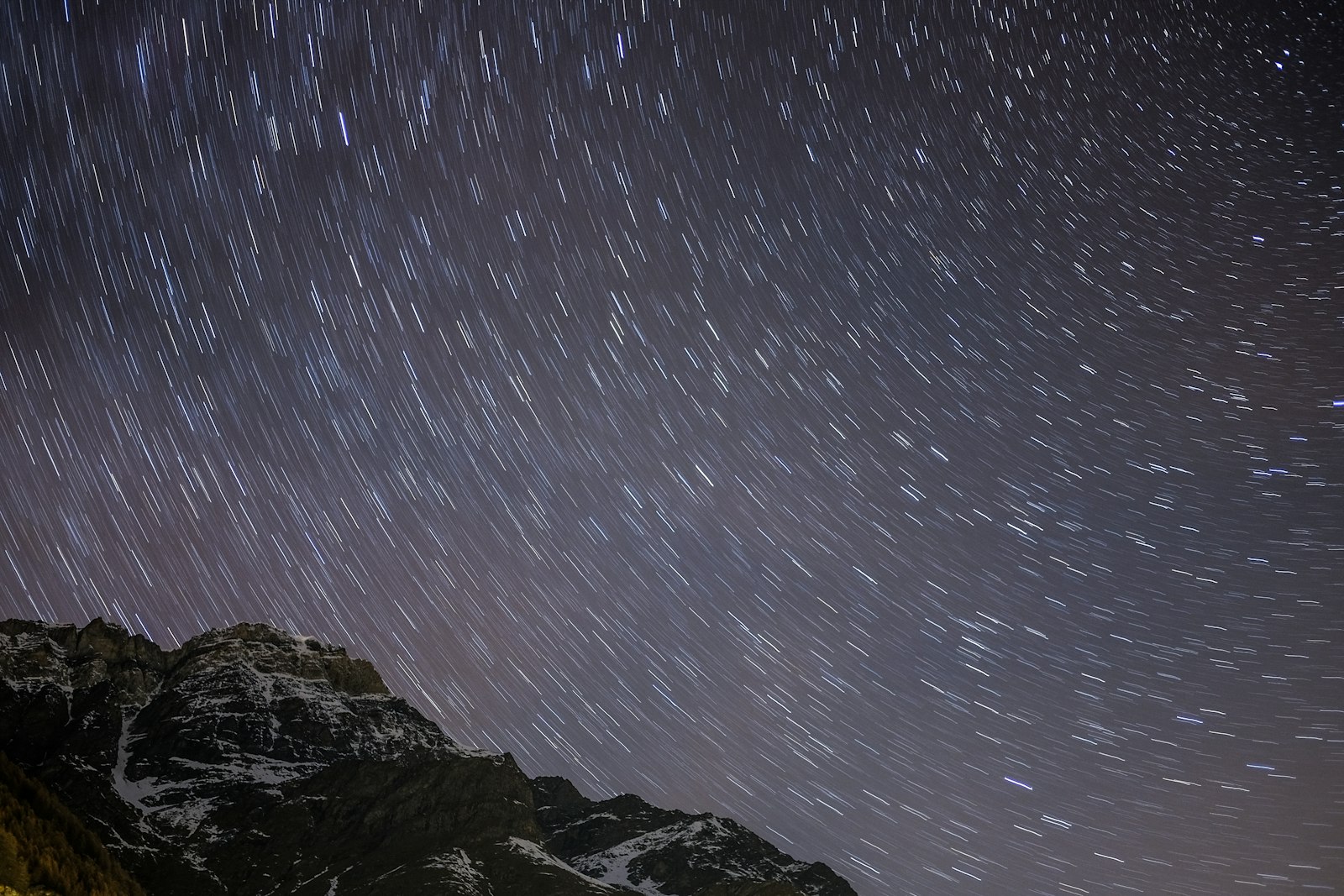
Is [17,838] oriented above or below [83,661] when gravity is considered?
below

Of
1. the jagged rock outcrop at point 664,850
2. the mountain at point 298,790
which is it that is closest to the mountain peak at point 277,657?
the mountain at point 298,790

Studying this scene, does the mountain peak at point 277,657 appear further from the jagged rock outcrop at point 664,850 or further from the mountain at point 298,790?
the jagged rock outcrop at point 664,850

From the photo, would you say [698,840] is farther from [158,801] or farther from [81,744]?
[81,744]

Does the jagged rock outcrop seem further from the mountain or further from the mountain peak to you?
the mountain peak

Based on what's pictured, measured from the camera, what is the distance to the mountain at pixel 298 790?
100562 millimetres

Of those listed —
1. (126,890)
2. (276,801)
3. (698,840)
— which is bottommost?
(126,890)

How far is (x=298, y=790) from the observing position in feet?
390

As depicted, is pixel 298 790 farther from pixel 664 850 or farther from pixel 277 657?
pixel 664 850

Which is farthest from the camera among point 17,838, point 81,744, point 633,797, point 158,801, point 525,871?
point 633,797

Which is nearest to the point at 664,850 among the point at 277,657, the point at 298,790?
the point at 298,790

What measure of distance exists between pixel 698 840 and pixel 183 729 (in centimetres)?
7602

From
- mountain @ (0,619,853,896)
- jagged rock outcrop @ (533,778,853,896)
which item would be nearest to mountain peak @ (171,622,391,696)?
mountain @ (0,619,853,896)

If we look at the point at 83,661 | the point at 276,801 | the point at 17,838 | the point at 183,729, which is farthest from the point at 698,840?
the point at 17,838

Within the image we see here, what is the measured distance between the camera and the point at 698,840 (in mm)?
150625
